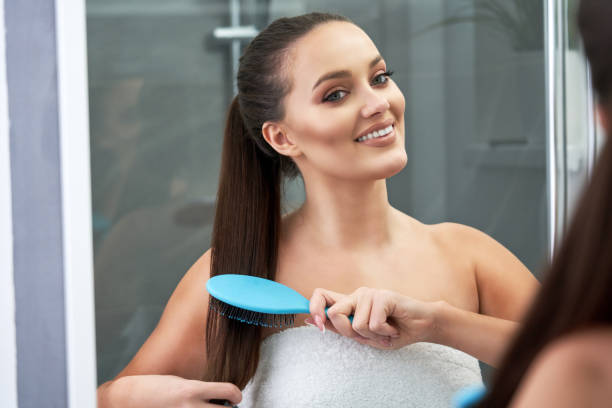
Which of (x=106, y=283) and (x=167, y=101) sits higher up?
(x=167, y=101)

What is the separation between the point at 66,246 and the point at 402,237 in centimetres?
37

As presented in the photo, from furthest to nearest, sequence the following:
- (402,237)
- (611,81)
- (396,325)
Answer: (402,237), (396,325), (611,81)

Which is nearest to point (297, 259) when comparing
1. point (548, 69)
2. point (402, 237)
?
point (402, 237)

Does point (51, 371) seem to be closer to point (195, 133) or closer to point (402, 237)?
point (195, 133)

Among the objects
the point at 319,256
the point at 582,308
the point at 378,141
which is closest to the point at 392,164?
the point at 378,141

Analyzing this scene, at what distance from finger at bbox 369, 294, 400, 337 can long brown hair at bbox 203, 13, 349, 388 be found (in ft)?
0.49

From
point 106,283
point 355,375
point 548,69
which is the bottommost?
point 355,375

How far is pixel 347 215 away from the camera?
2.41ft

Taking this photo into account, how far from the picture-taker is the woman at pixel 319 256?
68 centimetres

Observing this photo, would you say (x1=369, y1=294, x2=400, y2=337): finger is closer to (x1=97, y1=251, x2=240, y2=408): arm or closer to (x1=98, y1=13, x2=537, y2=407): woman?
(x1=98, y1=13, x2=537, y2=407): woman

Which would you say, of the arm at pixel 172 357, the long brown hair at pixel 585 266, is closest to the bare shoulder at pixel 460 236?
the arm at pixel 172 357

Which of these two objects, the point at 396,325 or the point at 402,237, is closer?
the point at 396,325

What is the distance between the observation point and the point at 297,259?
74cm

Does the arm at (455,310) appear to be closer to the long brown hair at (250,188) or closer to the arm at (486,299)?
the arm at (486,299)
